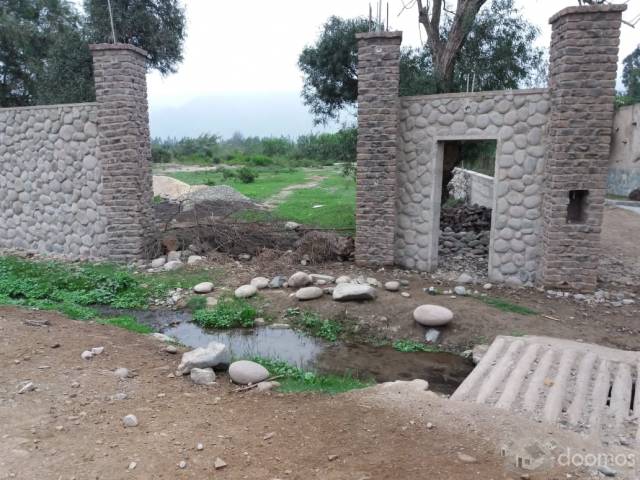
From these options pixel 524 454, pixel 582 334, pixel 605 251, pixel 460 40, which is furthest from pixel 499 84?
pixel 524 454

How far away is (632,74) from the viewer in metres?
31.4

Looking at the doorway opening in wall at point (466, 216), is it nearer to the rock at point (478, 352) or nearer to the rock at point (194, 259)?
the rock at point (478, 352)

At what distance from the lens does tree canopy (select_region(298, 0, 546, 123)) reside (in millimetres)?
11672

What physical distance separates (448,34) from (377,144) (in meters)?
4.67

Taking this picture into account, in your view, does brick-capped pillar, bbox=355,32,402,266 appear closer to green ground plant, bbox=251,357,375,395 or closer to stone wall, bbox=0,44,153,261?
green ground plant, bbox=251,357,375,395

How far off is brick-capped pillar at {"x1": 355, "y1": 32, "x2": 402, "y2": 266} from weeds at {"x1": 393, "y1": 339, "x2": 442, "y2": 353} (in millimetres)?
2600

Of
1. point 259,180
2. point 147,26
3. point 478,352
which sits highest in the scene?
point 147,26

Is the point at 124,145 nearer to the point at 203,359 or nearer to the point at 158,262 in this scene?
the point at 158,262

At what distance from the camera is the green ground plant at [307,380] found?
5.16 metres

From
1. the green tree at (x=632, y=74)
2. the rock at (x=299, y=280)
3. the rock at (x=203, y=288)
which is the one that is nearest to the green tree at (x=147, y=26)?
the rock at (x=203, y=288)

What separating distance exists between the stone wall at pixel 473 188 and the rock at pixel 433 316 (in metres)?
6.76

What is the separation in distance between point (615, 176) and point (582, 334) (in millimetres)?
16216

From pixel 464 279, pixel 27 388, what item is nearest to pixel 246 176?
pixel 464 279

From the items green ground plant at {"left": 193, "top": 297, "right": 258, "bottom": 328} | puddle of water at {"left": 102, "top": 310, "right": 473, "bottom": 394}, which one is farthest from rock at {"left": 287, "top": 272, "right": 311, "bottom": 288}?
puddle of water at {"left": 102, "top": 310, "right": 473, "bottom": 394}
